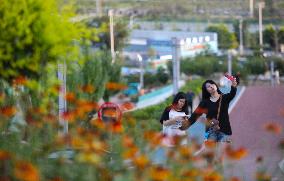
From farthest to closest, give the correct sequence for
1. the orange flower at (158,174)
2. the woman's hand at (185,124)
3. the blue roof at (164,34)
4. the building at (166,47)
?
the blue roof at (164,34) < the building at (166,47) < the woman's hand at (185,124) < the orange flower at (158,174)

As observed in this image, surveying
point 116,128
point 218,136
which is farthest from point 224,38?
point 116,128

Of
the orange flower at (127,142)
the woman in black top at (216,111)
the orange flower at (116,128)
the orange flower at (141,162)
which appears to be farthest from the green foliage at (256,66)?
the orange flower at (141,162)

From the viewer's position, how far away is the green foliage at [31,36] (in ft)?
38.6

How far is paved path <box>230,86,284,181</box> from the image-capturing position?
9285mm

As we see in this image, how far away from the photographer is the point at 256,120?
19.7 metres

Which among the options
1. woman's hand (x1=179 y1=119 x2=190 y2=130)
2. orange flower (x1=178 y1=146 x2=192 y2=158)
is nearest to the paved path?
woman's hand (x1=179 y1=119 x2=190 y2=130)

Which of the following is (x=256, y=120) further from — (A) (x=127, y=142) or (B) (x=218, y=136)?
(A) (x=127, y=142)

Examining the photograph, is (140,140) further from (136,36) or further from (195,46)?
(136,36)

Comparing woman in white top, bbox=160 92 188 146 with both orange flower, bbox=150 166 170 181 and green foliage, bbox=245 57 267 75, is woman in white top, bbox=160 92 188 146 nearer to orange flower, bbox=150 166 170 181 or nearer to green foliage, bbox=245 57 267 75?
orange flower, bbox=150 166 170 181

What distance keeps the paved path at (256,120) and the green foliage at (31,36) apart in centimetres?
307

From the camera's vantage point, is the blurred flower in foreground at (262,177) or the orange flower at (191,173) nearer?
the orange flower at (191,173)

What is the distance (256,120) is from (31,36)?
8.78 m

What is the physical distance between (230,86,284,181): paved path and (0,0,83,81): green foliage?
3072 mm

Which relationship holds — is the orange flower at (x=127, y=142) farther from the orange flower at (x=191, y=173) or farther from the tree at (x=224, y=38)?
the tree at (x=224, y=38)
